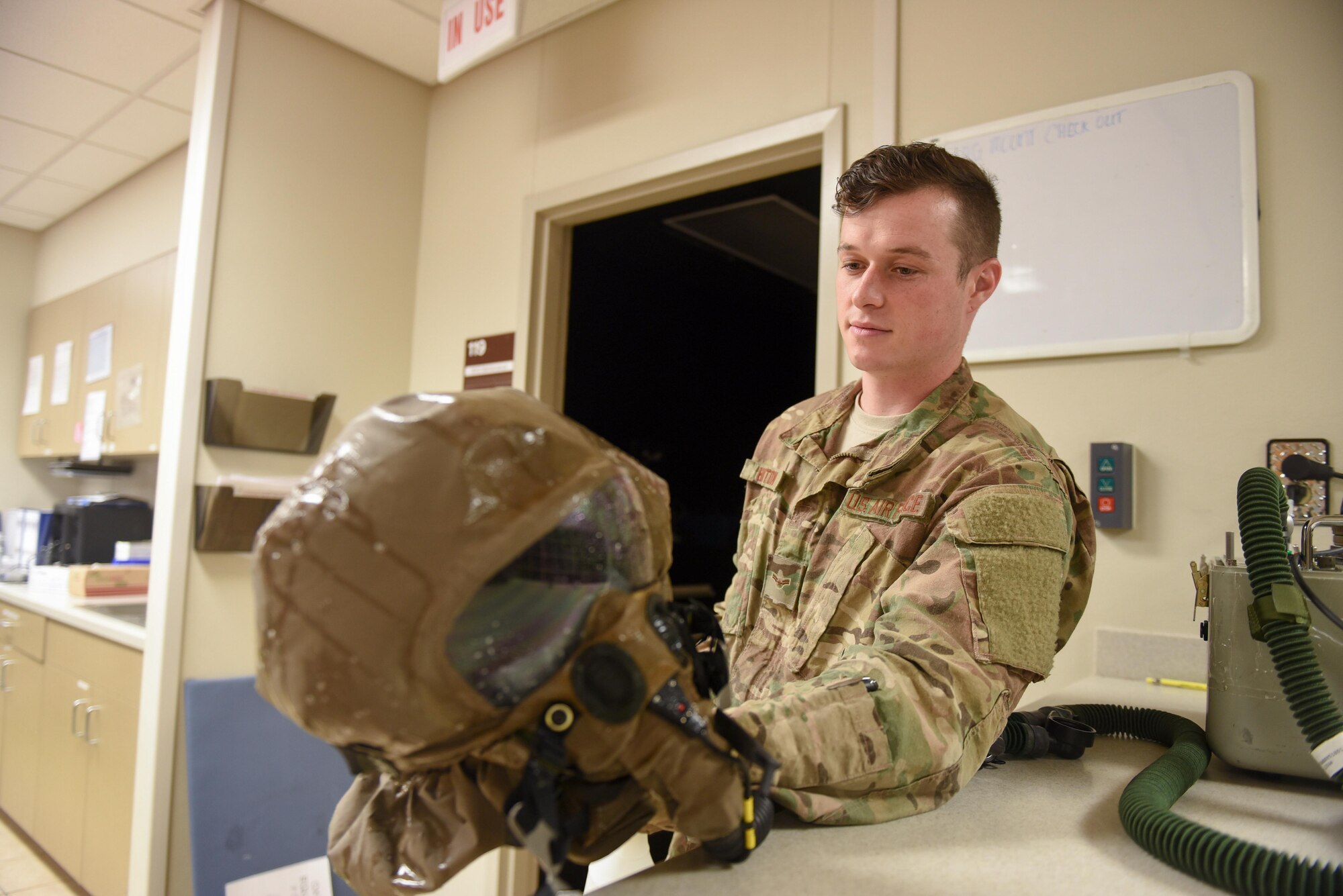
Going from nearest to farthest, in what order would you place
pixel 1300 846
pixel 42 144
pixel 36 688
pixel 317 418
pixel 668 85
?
1. pixel 1300 846
2. pixel 668 85
3. pixel 317 418
4. pixel 36 688
5. pixel 42 144

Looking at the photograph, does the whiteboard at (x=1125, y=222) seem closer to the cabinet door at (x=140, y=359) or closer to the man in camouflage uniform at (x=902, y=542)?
the man in camouflage uniform at (x=902, y=542)

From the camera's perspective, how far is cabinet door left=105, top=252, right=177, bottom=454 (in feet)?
10.4

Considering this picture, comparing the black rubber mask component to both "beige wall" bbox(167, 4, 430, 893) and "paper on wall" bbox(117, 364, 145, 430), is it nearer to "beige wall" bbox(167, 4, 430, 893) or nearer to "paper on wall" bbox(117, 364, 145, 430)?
"beige wall" bbox(167, 4, 430, 893)

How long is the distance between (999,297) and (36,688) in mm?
3806

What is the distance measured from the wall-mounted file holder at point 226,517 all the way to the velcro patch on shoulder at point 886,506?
6.50 ft

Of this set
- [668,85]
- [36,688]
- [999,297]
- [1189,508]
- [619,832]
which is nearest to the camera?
[619,832]

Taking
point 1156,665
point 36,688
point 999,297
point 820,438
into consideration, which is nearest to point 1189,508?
point 1156,665

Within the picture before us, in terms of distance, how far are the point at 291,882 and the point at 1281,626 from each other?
8.01 ft

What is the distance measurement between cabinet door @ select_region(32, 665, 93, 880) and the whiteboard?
316 cm

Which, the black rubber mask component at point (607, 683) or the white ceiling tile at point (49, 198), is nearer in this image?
the black rubber mask component at point (607, 683)

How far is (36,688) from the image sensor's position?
323 cm

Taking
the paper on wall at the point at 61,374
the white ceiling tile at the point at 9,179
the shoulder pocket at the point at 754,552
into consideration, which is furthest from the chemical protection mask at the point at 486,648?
the white ceiling tile at the point at 9,179

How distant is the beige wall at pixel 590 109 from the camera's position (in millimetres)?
2064

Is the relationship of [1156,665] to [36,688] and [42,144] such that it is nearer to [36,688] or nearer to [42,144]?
[36,688]
